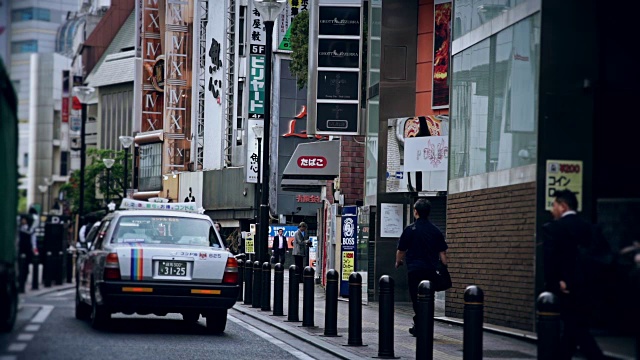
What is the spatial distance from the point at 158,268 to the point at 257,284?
346 inches

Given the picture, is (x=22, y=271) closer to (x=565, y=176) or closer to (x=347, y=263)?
(x=565, y=176)

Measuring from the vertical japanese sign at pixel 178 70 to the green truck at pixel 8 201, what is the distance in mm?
87237

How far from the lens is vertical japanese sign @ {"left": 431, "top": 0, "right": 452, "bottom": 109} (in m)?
25.3

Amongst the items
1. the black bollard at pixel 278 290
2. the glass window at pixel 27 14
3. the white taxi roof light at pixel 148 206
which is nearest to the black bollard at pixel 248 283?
the black bollard at pixel 278 290

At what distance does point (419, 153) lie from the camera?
2402cm

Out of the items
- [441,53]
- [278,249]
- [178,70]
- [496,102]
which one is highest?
[178,70]

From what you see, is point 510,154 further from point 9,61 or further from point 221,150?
point 221,150

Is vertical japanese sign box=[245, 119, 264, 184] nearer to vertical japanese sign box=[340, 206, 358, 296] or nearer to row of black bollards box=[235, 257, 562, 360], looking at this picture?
vertical japanese sign box=[340, 206, 358, 296]

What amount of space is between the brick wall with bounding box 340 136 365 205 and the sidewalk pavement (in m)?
9.95

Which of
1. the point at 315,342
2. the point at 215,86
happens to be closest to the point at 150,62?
the point at 215,86

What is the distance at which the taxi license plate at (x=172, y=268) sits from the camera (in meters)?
14.2

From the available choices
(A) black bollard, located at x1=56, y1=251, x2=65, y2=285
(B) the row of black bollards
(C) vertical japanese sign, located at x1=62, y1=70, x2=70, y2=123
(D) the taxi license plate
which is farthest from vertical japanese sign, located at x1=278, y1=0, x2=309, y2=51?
(A) black bollard, located at x1=56, y1=251, x2=65, y2=285

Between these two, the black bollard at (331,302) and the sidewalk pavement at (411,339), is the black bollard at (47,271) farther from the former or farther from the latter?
the black bollard at (331,302)

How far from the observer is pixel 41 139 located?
425cm
